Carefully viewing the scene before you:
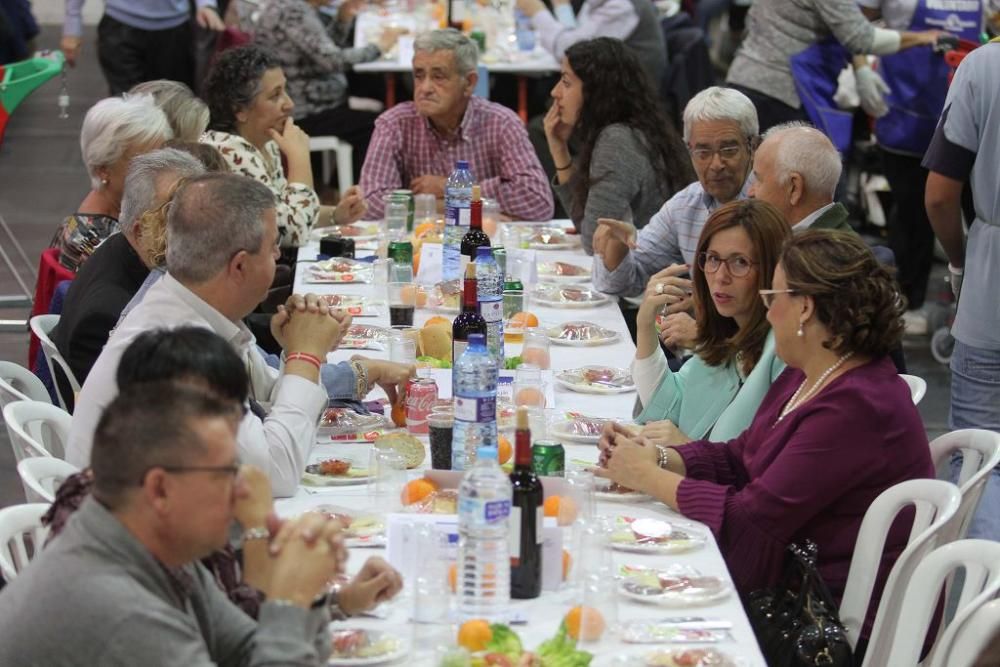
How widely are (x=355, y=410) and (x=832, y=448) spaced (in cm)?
120

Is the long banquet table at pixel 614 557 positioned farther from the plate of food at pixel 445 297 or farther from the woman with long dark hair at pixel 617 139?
the woman with long dark hair at pixel 617 139

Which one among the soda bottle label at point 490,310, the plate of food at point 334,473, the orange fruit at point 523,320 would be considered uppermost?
the soda bottle label at point 490,310

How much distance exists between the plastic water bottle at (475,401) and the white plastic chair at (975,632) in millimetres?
949

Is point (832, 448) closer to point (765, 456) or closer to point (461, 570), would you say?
point (765, 456)

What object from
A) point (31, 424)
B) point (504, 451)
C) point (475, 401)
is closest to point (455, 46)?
point (31, 424)

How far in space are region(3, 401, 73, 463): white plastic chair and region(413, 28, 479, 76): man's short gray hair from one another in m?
2.90

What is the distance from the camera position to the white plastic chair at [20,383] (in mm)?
3865

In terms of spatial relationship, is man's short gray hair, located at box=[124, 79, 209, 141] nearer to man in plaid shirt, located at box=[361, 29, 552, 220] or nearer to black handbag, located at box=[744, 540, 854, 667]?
man in plaid shirt, located at box=[361, 29, 552, 220]

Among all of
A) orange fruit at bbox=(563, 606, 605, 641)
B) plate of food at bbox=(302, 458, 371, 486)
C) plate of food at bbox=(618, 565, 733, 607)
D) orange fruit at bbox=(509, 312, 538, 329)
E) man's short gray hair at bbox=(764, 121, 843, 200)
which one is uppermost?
man's short gray hair at bbox=(764, 121, 843, 200)

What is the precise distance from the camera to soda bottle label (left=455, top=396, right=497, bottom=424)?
2916mm

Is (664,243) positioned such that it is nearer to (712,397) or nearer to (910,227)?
(712,397)

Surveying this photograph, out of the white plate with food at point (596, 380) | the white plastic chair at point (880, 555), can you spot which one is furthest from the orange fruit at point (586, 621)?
the white plate with food at point (596, 380)

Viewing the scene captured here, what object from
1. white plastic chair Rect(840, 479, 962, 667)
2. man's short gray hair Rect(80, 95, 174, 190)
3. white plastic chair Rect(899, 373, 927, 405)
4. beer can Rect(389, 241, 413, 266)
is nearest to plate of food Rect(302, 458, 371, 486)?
white plastic chair Rect(840, 479, 962, 667)

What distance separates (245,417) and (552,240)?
2.92 meters
